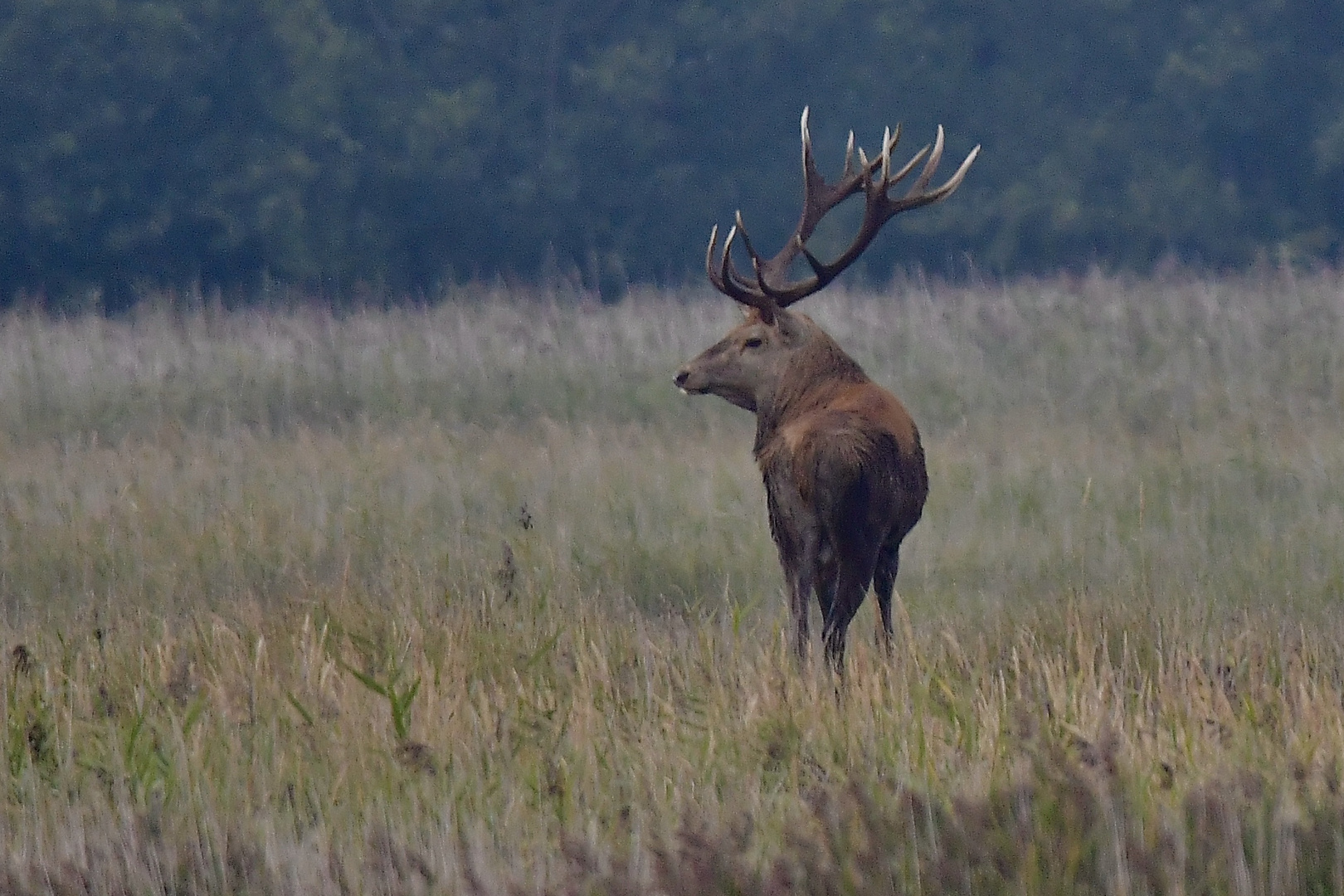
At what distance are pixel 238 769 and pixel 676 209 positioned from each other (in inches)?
929

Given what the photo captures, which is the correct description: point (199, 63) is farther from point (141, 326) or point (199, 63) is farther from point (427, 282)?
point (141, 326)

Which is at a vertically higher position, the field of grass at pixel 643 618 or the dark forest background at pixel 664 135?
the dark forest background at pixel 664 135

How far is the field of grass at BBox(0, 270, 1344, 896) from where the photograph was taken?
3.57 m

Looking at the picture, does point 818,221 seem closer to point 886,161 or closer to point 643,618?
point 886,161

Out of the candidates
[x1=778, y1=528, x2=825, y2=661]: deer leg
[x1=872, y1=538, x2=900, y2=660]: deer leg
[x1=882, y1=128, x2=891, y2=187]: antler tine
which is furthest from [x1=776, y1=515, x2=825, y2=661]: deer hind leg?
[x1=882, y1=128, x2=891, y2=187]: antler tine

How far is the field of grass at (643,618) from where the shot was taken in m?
3.57

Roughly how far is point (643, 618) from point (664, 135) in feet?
70.0

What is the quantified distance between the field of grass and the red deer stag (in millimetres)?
373

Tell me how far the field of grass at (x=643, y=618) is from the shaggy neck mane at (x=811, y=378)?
32.7 inches

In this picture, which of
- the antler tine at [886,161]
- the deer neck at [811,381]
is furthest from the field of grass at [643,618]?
the antler tine at [886,161]

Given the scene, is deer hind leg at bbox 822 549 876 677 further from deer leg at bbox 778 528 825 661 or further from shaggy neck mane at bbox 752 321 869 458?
shaggy neck mane at bbox 752 321 869 458

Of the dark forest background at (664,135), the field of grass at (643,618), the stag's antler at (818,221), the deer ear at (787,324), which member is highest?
the dark forest background at (664,135)

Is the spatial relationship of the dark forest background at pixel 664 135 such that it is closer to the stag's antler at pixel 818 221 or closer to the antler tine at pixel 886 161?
the stag's antler at pixel 818 221

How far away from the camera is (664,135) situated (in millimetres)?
27328
